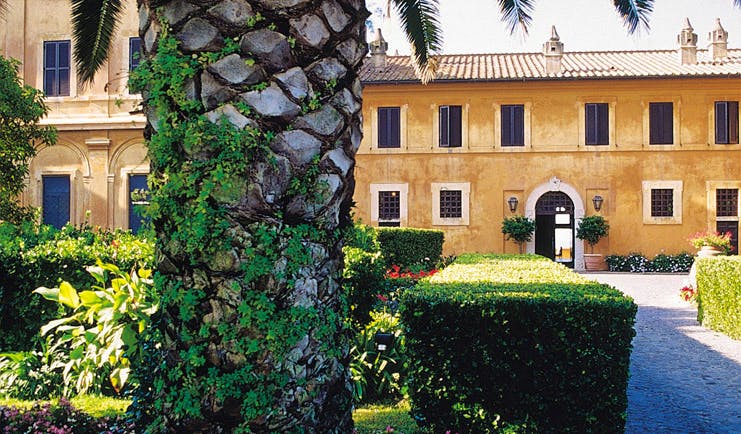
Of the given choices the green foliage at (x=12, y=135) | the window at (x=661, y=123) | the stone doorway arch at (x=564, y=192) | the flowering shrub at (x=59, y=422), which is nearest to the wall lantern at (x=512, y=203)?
the stone doorway arch at (x=564, y=192)

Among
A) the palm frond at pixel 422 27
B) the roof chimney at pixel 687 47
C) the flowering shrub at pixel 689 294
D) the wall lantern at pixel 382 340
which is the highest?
the roof chimney at pixel 687 47

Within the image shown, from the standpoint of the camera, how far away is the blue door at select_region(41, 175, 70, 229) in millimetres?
23625

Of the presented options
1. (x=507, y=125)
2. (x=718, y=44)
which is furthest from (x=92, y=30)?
(x=718, y=44)

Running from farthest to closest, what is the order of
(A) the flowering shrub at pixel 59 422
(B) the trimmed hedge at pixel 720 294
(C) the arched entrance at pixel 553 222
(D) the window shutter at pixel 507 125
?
(D) the window shutter at pixel 507 125 → (C) the arched entrance at pixel 553 222 → (B) the trimmed hedge at pixel 720 294 → (A) the flowering shrub at pixel 59 422

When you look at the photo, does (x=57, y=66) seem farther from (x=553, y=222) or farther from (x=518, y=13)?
(x=518, y=13)

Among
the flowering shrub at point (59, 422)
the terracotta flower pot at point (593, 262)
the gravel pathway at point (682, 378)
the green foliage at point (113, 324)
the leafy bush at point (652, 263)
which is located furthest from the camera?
the terracotta flower pot at point (593, 262)

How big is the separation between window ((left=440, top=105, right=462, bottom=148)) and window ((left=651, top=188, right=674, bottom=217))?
7448 mm

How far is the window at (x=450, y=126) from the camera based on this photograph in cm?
2466

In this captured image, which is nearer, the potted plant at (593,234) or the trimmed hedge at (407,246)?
the trimmed hedge at (407,246)

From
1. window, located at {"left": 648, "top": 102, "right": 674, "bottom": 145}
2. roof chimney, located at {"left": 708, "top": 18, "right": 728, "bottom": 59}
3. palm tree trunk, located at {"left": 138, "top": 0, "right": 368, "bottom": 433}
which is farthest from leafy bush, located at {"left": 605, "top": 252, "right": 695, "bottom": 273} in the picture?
palm tree trunk, located at {"left": 138, "top": 0, "right": 368, "bottom": 433}

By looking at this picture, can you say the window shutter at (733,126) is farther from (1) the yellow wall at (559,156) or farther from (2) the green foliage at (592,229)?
(2) the green foliage at (592,229)

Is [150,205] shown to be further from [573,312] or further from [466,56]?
[466,56]

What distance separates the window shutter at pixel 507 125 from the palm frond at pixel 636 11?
20056mm

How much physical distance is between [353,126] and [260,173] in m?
0.49
